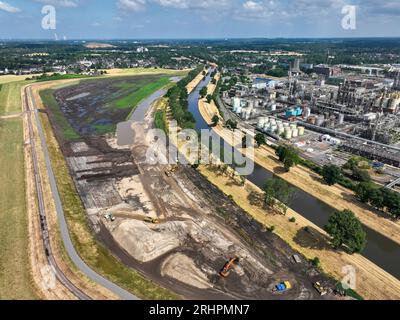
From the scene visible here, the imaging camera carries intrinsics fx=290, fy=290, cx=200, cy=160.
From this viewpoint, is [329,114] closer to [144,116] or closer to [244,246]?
[144,116]

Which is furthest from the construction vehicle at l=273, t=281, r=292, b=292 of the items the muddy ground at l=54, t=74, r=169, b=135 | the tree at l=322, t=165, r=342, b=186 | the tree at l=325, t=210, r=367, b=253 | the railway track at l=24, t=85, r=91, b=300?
the muddy ground at l=54, t=74, r=169, b=135

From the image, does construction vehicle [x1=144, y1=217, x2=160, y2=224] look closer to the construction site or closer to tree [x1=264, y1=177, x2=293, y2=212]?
the construction site

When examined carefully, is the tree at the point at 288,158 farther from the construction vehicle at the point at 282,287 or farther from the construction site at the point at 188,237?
the construction vehicle at the point at 282,287

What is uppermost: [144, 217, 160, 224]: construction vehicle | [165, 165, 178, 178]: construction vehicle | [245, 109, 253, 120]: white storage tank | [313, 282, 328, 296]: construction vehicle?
[245, 109, 253, 120]: white storage tank

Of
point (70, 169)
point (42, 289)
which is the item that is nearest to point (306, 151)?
point (70, 169)

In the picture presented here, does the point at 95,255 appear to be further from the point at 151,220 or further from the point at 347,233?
the point at 347,233

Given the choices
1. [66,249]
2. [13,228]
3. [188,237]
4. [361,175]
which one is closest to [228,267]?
[188,237]
